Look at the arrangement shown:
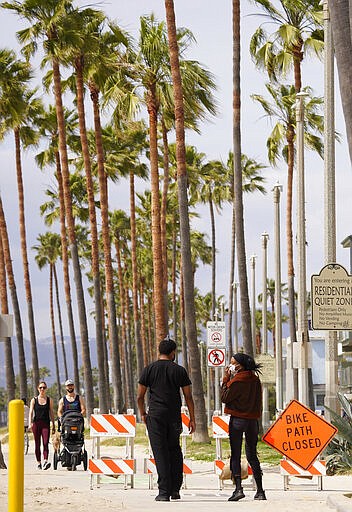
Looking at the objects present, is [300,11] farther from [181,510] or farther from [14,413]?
[14,413]

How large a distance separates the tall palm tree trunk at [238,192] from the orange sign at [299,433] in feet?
52.4

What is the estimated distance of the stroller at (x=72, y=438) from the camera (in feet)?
79.2

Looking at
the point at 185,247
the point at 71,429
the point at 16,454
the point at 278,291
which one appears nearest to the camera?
the point at 16,454

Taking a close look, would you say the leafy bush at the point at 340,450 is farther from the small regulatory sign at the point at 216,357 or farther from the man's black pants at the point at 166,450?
the small regulatory sign at the point at 216,357

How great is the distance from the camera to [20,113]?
39.6 m

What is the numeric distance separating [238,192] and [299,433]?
54.5ft

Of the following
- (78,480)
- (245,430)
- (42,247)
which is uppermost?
(42,247)

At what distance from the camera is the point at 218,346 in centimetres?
3294

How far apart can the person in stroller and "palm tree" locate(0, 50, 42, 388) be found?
1569 centimetres

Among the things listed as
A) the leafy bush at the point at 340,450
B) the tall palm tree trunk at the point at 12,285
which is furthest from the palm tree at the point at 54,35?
the leafy bush at the point at 340,450

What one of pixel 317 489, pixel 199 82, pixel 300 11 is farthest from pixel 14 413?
pixel 300 11

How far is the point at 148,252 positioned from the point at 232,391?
73.6 meters

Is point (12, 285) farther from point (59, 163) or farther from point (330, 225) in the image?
point (330, 225)

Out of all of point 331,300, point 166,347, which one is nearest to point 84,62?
point 331,300
